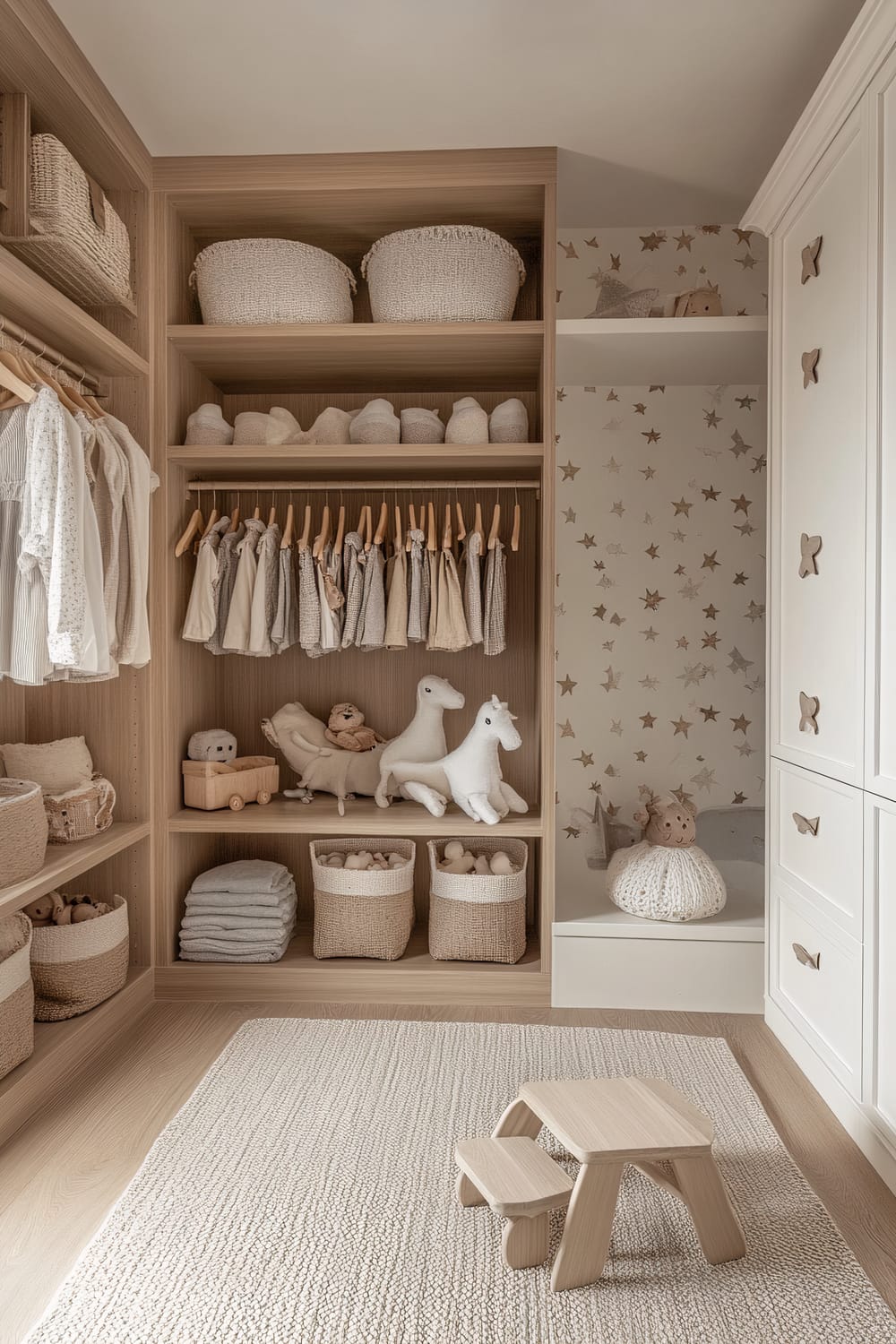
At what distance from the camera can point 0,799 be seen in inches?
82.3

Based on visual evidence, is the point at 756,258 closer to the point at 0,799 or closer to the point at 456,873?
the point at 456,873

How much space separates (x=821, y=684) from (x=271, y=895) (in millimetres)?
1688

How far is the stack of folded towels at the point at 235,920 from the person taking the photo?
2758mm

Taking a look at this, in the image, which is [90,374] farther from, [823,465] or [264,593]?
[823,465]

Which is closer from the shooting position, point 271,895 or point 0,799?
point 0,799

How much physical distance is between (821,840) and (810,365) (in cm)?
112

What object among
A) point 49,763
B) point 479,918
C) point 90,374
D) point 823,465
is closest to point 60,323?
point 90,374

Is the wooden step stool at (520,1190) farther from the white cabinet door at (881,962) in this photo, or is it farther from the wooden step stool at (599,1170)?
the white cabinet door at (881,962)

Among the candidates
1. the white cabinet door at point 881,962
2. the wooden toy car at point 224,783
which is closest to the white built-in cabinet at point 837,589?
the white cabinet door at point 881,962

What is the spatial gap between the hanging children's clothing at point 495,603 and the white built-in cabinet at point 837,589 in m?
0.78

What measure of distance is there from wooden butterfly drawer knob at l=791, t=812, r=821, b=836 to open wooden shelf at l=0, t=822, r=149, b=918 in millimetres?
1747

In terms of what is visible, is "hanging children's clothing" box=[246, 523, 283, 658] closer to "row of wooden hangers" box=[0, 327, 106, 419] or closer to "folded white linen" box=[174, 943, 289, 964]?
"row of wooden hangers" box=[0, 327, 106, 419]

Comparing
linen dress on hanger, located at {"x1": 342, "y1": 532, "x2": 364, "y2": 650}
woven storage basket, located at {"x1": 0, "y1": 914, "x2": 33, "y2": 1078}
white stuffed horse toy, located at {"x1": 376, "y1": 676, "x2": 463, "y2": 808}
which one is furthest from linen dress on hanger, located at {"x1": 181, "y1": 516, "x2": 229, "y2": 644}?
woven storage basket, located at {"x1": 0, "y1": 914, "x2": 33, "y2": 1078}

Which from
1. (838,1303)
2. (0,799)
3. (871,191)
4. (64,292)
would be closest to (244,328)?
(64,292)
